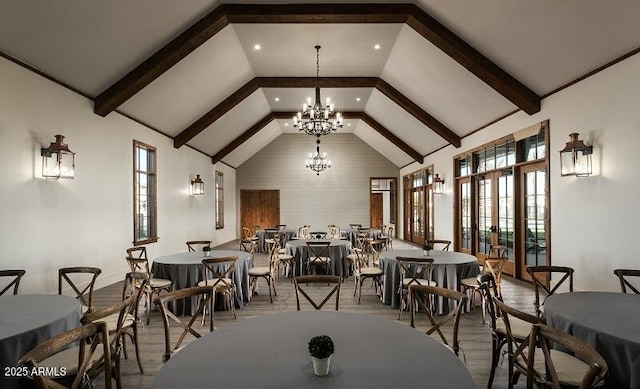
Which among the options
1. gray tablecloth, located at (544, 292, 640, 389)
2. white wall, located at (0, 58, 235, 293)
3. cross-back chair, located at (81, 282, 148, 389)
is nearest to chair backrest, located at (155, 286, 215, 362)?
cross-back chair, located at (81, 282, 148, 389)

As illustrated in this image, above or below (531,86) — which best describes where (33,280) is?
below

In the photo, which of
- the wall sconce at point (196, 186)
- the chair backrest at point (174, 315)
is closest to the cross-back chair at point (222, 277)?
the chair backrest at point (174, 315)

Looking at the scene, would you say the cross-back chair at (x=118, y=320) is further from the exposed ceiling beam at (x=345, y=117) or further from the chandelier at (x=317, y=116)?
the exposed ceiling beam at (x=345, y=117)

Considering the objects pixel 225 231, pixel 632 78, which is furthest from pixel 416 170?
pixel 632 78

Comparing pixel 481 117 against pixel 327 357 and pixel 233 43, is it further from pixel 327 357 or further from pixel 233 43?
pixel 327 357

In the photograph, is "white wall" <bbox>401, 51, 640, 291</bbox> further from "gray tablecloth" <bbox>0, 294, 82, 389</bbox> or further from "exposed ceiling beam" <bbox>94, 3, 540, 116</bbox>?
"gray tablecloth" <bbox>0, 294, 82, 389</bbox>

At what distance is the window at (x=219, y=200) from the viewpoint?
1419 centimetres

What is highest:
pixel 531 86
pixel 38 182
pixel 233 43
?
pixel 233 43

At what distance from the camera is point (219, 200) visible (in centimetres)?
1452

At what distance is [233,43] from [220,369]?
6.66 m

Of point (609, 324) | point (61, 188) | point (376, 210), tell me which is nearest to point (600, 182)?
point (609, 324)

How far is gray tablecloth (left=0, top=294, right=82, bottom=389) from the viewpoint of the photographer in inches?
85.4

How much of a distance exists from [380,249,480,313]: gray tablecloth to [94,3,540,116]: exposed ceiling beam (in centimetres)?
299

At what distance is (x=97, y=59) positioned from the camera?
5.56 metres
